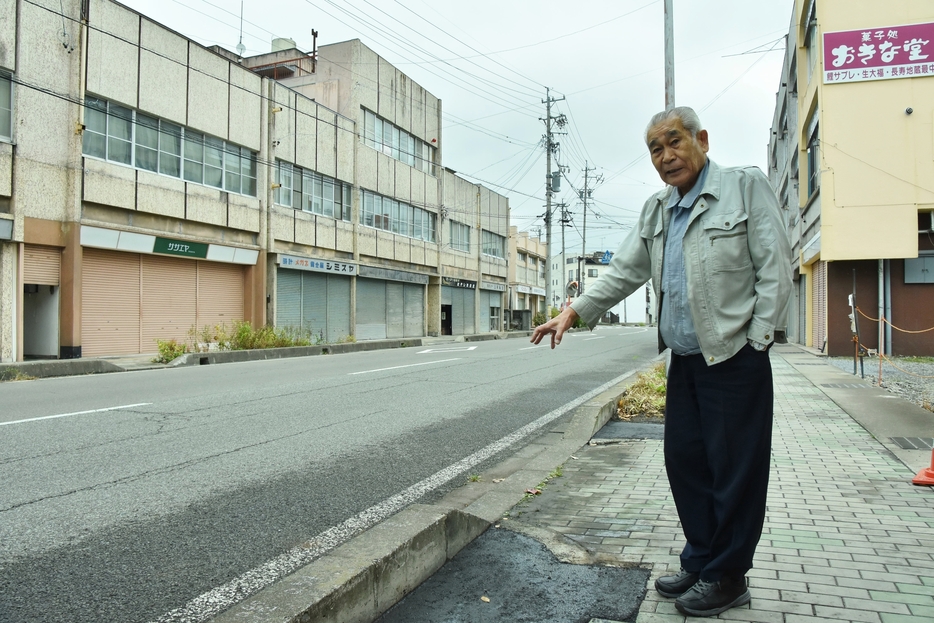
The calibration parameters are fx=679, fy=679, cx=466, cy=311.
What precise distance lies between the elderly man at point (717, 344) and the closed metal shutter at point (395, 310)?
30601 millimetres

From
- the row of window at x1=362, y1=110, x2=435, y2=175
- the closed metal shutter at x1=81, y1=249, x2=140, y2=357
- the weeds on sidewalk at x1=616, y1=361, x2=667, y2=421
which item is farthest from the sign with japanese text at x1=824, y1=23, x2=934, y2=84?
the closed metal shutter at x1=81, y1=249, x2=140, y2=357

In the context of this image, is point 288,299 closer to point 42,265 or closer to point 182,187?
point 182,187

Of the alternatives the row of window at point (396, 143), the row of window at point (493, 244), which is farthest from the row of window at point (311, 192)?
the row of window at point (493, 244)

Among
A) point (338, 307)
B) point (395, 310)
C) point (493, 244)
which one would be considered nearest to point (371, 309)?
point (395, 310)

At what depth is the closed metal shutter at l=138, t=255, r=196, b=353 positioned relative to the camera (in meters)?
19.6

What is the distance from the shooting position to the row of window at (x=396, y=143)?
3159 centimetres

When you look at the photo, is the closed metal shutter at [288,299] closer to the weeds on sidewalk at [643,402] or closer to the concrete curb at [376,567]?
the weeds on sidewalk at [643,402]

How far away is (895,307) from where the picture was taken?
17.8m

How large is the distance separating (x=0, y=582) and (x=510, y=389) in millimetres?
8259

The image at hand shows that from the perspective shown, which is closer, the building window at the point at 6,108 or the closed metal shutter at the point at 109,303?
the building window at the point at 6,108

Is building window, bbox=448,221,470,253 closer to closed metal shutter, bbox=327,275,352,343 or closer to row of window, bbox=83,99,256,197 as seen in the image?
closed metal shutter, bbox=327,275,352,343

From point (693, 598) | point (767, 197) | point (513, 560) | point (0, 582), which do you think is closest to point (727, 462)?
point (693, 598)

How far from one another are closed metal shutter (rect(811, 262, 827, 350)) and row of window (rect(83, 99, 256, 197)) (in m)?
18.7

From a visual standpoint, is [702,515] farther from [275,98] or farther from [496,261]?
[496,261]
